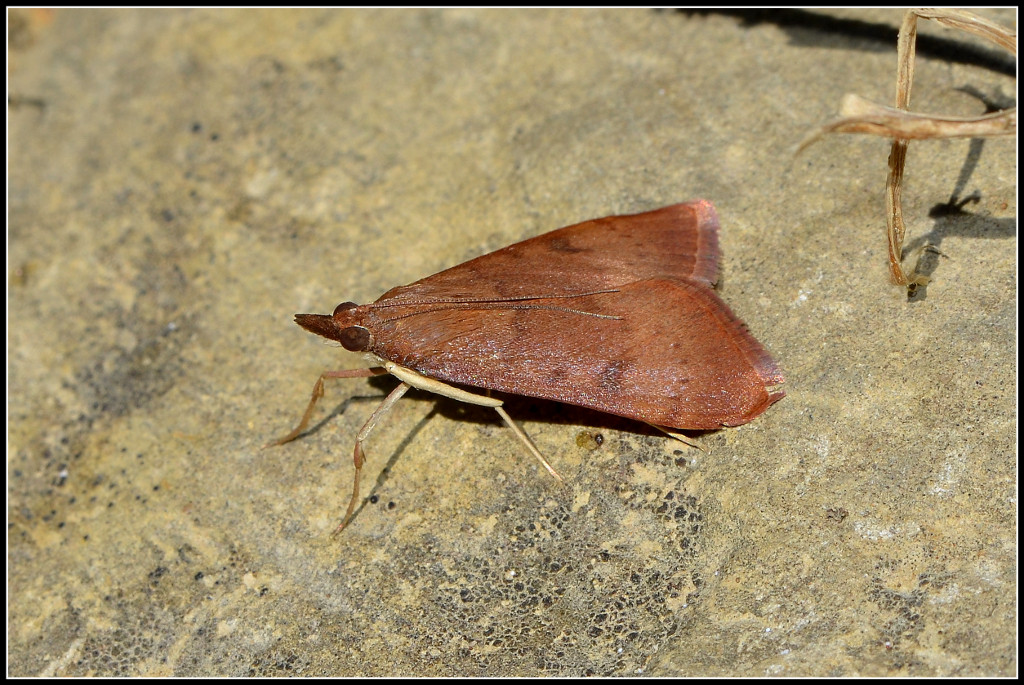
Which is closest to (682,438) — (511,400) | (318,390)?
(511,400)

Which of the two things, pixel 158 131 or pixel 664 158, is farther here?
pixel 158 131

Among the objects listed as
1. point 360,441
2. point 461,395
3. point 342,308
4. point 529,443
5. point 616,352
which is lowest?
point 529,443

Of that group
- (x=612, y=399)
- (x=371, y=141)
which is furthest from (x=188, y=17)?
(x=612, y=399)

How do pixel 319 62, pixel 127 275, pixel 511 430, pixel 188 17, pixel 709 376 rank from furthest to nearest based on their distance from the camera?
pixel 188 17 < pixel 319 62 < pixel 127 275 < pixel 511 430 < pixel 709 376

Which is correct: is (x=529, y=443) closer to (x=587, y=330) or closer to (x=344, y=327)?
(x=587, y=330)

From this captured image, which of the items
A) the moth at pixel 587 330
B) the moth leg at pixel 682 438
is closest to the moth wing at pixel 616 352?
the moth at pixel 587 330

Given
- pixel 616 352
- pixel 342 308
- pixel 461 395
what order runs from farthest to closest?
pixel 342 308, pixel 461 395, pixel 616 352

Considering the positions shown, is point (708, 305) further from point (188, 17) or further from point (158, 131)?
point (188, 17)

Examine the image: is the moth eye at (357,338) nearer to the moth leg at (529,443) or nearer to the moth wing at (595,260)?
the moth wing at (595,260)
